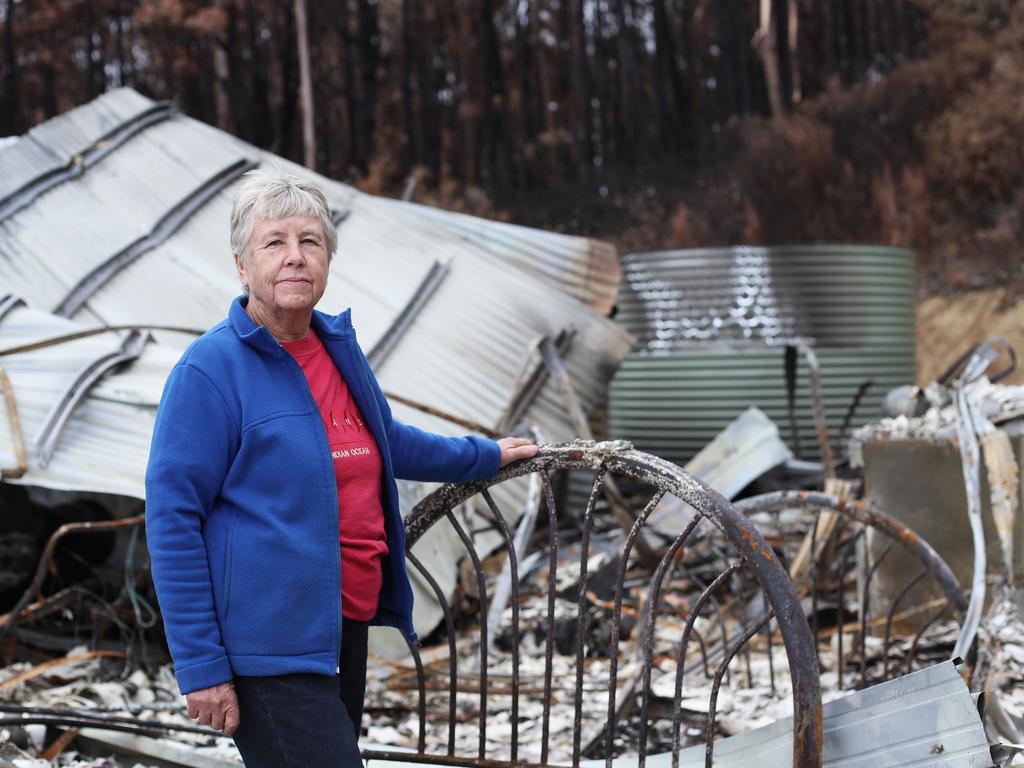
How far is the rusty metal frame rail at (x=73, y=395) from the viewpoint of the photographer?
3854 mm

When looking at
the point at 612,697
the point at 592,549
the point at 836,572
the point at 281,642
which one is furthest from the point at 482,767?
the point at 592,549

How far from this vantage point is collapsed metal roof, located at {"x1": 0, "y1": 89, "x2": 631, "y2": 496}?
18.2 ft

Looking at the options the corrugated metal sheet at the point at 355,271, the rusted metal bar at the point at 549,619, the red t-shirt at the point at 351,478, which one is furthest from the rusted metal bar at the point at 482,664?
the corrugated metal sheet at the point at 355,271

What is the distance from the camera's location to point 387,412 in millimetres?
2189

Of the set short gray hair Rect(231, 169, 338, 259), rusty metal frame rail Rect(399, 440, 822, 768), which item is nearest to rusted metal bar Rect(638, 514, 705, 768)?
rusty metal frame rail Rect(399, 440, 822, 768)

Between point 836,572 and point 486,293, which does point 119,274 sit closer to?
point 486,293

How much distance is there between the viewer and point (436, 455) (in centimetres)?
228

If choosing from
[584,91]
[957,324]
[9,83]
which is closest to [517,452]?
[957,324]

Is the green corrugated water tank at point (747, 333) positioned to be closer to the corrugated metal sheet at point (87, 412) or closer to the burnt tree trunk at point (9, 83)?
the corrugated metal sheet at point (87, 412)

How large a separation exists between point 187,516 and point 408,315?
429 centimetres

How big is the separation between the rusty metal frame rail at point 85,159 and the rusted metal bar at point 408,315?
222cm

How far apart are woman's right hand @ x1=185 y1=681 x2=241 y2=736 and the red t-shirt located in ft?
0.92

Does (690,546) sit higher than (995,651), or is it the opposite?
(690,546)

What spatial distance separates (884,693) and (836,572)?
3.04m
